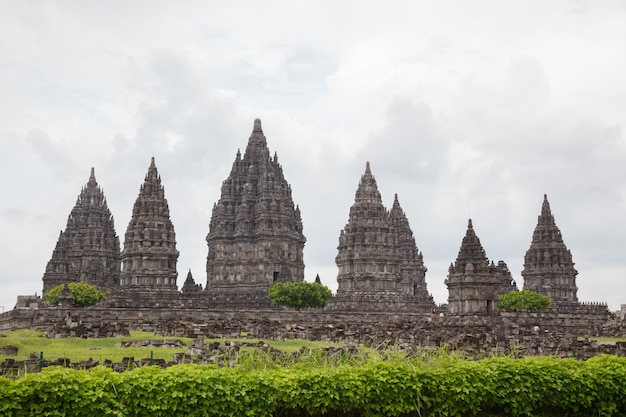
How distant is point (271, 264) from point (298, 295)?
1371 cm

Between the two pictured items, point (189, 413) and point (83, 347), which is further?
point (83, 347)

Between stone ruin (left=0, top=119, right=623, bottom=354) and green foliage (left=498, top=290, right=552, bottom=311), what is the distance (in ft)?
6.24

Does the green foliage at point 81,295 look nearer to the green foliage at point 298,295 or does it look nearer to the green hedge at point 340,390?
the green foliage at point 298,295

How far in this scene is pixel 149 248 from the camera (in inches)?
3723

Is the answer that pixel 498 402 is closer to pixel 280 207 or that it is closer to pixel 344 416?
pixel 344 416

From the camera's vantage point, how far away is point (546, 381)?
23.0 m

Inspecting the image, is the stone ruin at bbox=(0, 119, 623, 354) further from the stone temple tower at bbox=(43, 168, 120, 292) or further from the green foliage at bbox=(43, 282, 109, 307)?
the green foliage at bbox=(43, 282, 109, 307)

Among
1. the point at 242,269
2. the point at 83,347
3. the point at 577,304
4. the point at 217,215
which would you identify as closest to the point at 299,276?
the point at 242,269

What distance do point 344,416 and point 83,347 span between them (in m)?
30.5

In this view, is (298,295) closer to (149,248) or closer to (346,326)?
(149,248)

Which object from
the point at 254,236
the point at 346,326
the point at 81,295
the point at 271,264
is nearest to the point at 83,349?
the point at 346,326

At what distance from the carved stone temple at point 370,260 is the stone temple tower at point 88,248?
33481mm

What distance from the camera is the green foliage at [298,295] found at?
303 ft

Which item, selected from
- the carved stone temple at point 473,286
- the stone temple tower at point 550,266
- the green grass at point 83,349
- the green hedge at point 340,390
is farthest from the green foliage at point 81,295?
the green hedge at point 340,390
